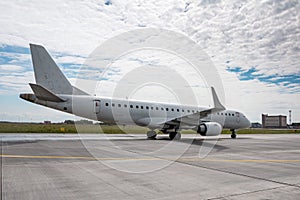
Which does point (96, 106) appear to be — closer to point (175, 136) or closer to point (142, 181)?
point (175, 136)

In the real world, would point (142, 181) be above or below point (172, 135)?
above

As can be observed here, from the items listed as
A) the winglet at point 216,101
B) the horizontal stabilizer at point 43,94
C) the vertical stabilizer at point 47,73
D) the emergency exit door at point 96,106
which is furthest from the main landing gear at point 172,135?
the horizontal stabilizer at point 43,94

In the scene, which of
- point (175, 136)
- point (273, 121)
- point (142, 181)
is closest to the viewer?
point (142, 181)

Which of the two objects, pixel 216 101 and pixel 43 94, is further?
pixel 216 101

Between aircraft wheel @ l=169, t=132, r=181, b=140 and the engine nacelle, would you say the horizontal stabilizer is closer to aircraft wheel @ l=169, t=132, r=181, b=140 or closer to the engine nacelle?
aircraft wheel @ l=169, t=132, r=181, b=140

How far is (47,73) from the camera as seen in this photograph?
20422 mm

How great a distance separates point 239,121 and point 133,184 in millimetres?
27241

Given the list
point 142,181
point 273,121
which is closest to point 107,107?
point 142,181

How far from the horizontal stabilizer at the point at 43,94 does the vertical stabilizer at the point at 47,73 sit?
134 centimetres

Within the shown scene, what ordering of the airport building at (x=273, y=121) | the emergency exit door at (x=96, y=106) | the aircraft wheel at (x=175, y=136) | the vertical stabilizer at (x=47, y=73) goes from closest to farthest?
the vertical stabilizer at (x=47, y=73)
the emergency exit door at (x=96, y=106)
the aircraft wheel at (x=175, y=136)
the airport building at (x=273, y=121)

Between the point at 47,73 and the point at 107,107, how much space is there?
5.58 m

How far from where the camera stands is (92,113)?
857 inches

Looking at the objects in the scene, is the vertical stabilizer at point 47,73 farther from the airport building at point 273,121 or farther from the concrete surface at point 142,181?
the airport building at point 273,121

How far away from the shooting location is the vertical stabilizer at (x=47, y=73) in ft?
64.4
